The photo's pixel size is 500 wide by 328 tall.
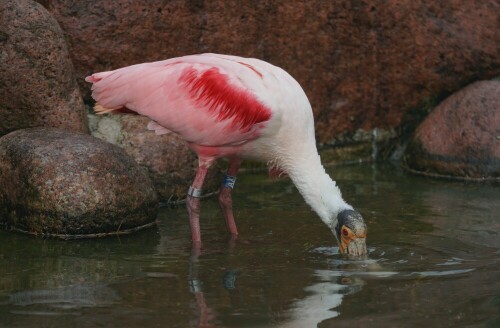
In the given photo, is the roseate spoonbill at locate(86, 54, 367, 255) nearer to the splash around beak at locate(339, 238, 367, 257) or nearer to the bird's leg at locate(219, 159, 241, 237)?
the bird's leg at locate(219, 159, 241, 237)

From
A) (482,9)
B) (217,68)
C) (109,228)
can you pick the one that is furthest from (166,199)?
(482,9)

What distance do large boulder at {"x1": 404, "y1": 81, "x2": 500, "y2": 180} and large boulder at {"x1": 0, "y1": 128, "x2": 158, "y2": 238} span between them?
414 cm

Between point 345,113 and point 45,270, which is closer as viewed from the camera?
point 45,270

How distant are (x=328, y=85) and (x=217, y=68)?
12.9ft

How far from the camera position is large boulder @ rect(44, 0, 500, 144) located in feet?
37.3

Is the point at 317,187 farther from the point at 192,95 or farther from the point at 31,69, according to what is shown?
the point at 31,69

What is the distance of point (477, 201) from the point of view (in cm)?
1061

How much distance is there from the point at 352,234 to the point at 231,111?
150cm

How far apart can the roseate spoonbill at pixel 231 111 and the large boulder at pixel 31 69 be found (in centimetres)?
99

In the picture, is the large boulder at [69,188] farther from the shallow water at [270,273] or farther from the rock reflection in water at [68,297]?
the rock reflection in water at [68,297]

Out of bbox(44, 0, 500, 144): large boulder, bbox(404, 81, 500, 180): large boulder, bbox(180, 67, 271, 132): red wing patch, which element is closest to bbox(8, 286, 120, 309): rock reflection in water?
bbox(180, 67, 271, 132): red wing patch

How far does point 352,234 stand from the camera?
8.09 m

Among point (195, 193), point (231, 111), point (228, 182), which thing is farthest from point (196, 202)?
point (231, 111)

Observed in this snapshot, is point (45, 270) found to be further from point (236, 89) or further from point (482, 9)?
point (482, 9)
